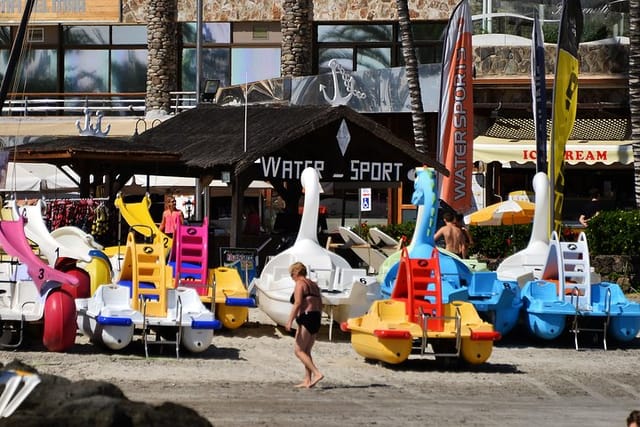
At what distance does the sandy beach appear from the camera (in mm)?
14430

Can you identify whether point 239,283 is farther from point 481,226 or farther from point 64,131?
point 64,131

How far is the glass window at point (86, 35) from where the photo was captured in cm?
4253

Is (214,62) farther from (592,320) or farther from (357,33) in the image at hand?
(592,320)

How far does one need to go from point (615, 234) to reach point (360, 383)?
38.3 feet

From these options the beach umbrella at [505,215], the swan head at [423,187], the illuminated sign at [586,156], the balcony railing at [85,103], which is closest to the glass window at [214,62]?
the balcony railing at [85,103]

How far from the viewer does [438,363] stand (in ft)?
59.3

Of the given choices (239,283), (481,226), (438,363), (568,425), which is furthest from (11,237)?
(481,226)

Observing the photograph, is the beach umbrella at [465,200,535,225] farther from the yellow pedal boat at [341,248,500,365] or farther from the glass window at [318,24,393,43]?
the glass window at [318,24,393,43]

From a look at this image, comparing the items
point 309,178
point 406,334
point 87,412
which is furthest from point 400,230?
point 87,412

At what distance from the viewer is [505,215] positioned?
91.6ft

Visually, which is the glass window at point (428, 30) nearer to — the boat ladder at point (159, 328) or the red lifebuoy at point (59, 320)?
the boat ladder at point (159, 328)

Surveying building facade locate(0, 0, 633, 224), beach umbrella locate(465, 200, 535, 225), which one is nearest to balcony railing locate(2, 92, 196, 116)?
building facade locate(0, 0, 633, 224)

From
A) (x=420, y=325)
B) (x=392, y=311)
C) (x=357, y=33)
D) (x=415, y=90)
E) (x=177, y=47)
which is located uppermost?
(x=357, y=33)

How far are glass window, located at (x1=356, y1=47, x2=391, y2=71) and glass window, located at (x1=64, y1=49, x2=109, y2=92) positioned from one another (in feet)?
25.7
